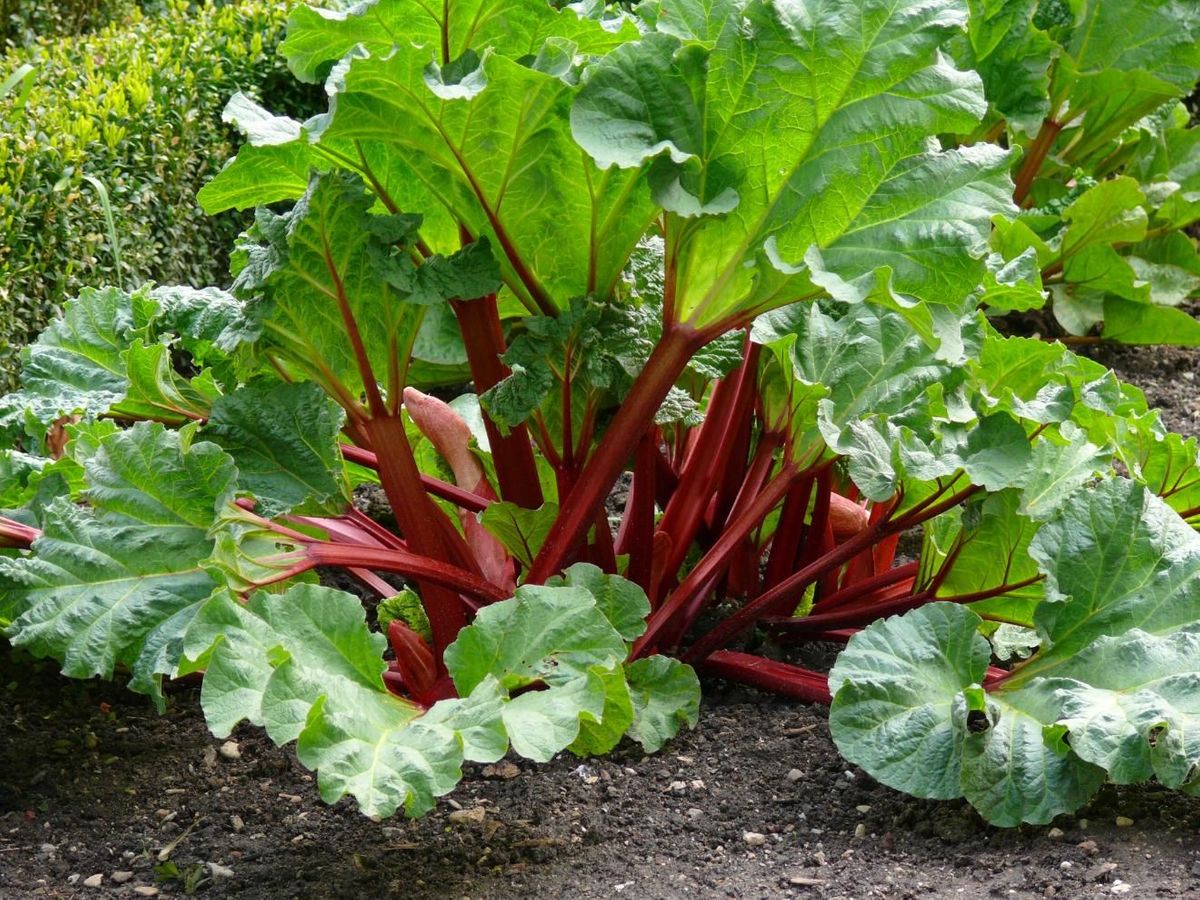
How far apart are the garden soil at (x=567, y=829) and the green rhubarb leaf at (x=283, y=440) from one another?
0.49 metres

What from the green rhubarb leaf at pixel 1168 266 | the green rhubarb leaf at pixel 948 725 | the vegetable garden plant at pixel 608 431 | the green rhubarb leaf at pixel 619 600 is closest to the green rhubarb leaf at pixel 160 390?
the vegetable garden plant at pixel 608 431

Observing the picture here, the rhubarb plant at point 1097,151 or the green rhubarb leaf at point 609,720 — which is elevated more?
the rhubarb plant at point 1097,151

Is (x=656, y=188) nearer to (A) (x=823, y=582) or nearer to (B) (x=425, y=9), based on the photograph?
(B) (x=425, y=9)

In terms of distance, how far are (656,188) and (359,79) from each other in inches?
17.0

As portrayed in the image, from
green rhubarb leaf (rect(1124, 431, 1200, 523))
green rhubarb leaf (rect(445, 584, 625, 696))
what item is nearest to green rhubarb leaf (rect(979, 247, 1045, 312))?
green rhubarb leaf (rect(1124, 431, 1200, 523))

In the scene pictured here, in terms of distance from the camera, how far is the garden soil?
198cm

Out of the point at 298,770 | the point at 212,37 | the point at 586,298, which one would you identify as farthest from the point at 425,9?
the point at 212,37

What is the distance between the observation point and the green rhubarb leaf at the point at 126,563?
6.81 ft

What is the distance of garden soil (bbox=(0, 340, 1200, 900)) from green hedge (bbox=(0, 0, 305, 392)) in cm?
142

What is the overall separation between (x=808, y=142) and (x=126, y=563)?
1.20m

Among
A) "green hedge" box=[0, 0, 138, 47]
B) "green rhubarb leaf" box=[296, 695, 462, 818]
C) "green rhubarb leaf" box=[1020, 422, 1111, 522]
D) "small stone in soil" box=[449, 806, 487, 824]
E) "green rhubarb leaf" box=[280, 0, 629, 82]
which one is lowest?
"small stone in soil" box=[449, 806, 487, 824]

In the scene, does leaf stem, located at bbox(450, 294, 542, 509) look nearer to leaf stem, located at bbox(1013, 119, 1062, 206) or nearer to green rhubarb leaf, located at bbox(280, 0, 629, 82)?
green rhubarb leaf, located at bbox(280, 0, 629, 82)

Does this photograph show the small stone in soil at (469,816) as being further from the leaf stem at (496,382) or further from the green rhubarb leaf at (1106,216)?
the green rhubarb leaf at (1106,216)

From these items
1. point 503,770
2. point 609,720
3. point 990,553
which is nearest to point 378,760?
point 609,720
